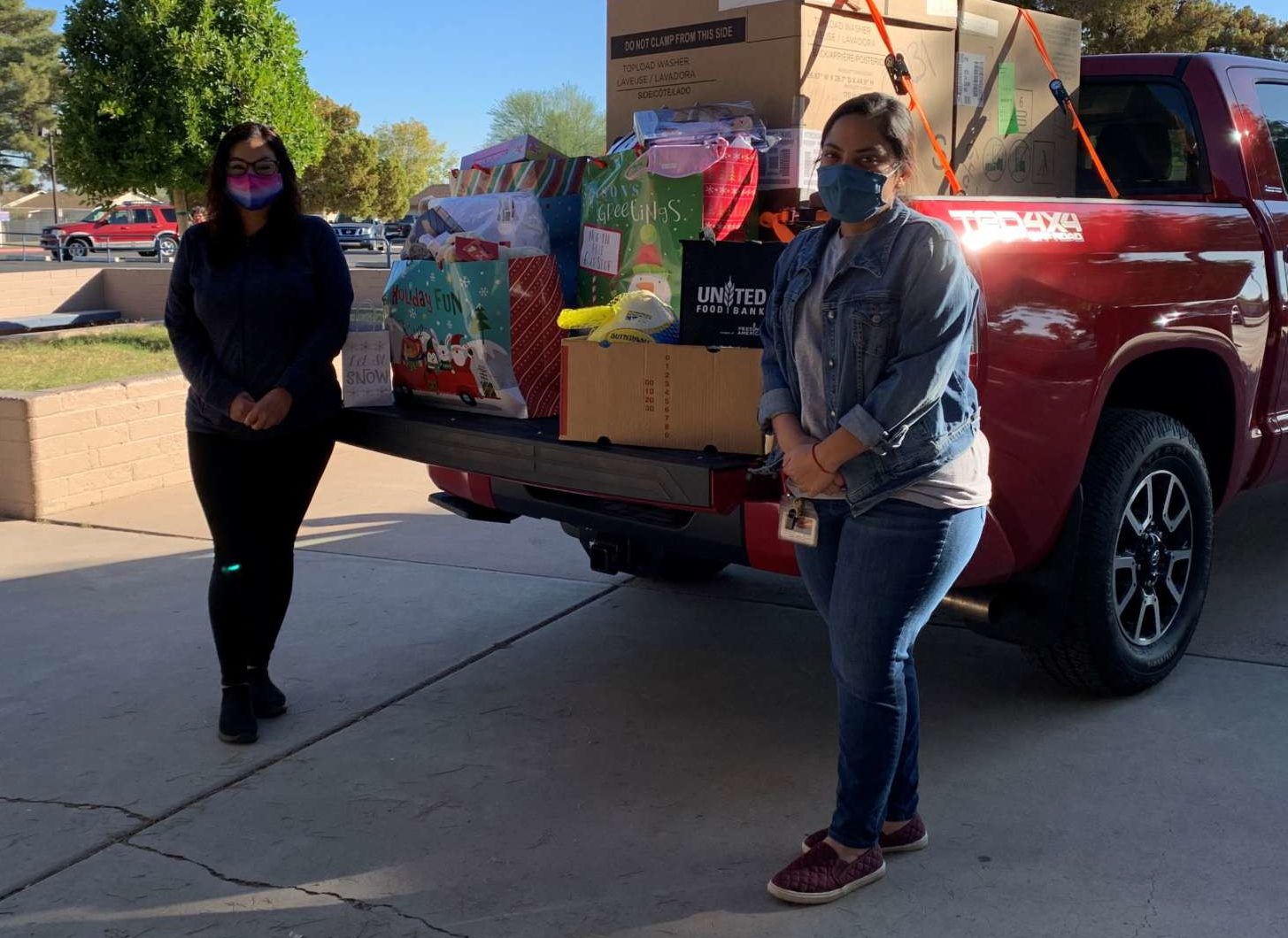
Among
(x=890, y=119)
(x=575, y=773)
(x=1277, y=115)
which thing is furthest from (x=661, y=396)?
(x=1277, y=115)

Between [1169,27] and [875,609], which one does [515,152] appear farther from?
[1169,27]

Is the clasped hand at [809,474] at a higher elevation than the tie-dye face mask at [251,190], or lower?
lower

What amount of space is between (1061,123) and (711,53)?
4.55 ft

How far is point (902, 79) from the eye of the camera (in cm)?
390

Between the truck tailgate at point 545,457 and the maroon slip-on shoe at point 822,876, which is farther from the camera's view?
the truck tailgate at point 545,457

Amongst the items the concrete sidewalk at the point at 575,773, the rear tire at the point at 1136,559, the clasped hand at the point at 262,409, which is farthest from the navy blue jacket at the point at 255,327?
the rear tire at the point at 1136,559

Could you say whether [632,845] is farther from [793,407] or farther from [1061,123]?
[1061,123]

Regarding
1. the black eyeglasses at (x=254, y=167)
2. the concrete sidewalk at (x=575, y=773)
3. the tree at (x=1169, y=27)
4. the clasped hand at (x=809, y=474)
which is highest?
the tree at (x=1169, y=27)

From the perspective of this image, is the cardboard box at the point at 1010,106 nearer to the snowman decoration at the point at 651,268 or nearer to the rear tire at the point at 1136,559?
the rear tire at the point at 1136,559

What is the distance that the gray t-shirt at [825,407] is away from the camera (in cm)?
275

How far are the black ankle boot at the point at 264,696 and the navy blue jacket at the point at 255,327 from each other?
2.58 feet

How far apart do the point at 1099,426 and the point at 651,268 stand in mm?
1398

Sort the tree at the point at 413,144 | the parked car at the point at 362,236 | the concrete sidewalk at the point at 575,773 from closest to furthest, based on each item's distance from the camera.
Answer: the concrete sidewalk at the point at 575,773
the parked car at the point at 362,236
the tree at the point at 413,144

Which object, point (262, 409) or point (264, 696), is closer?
point (262, 409)
